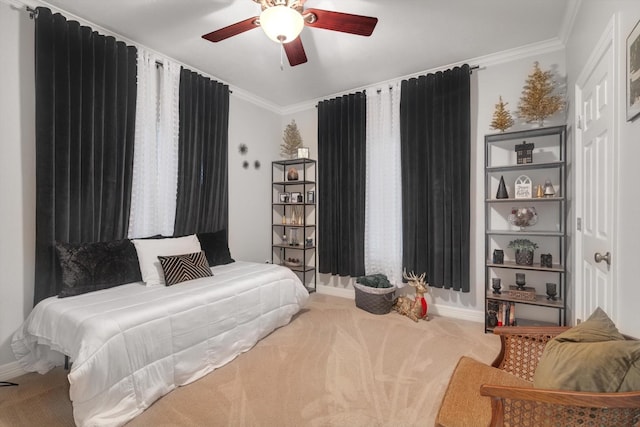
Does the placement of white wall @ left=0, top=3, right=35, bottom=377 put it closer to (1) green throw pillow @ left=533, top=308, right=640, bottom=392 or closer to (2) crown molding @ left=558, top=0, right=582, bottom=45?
(1) green throw pillow @ left=533, top=308, right=640, bottom=392

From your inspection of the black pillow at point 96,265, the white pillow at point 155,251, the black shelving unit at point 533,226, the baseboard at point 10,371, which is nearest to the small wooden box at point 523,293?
the black shelving unit at point 533,226

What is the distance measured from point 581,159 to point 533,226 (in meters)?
0.82

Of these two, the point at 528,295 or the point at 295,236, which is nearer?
the point at 528,295

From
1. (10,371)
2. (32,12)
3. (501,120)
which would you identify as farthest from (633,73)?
(10,371)

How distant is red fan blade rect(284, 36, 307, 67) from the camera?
2202mm

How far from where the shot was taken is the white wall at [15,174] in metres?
2.17

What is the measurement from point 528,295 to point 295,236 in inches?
114

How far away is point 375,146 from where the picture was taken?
3801 millimetres

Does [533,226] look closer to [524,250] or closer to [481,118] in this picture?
[524,250]

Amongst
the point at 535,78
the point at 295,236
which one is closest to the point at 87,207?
the point at 295,236

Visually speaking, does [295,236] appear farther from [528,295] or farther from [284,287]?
[528,295]

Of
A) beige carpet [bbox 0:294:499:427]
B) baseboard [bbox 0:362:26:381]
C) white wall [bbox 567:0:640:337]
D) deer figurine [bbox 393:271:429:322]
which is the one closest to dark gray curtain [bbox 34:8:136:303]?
baseboard [bbox 0:362:26:381]

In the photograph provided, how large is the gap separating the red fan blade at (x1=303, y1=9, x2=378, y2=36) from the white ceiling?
0.41 m

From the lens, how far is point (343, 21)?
77.5 inches
